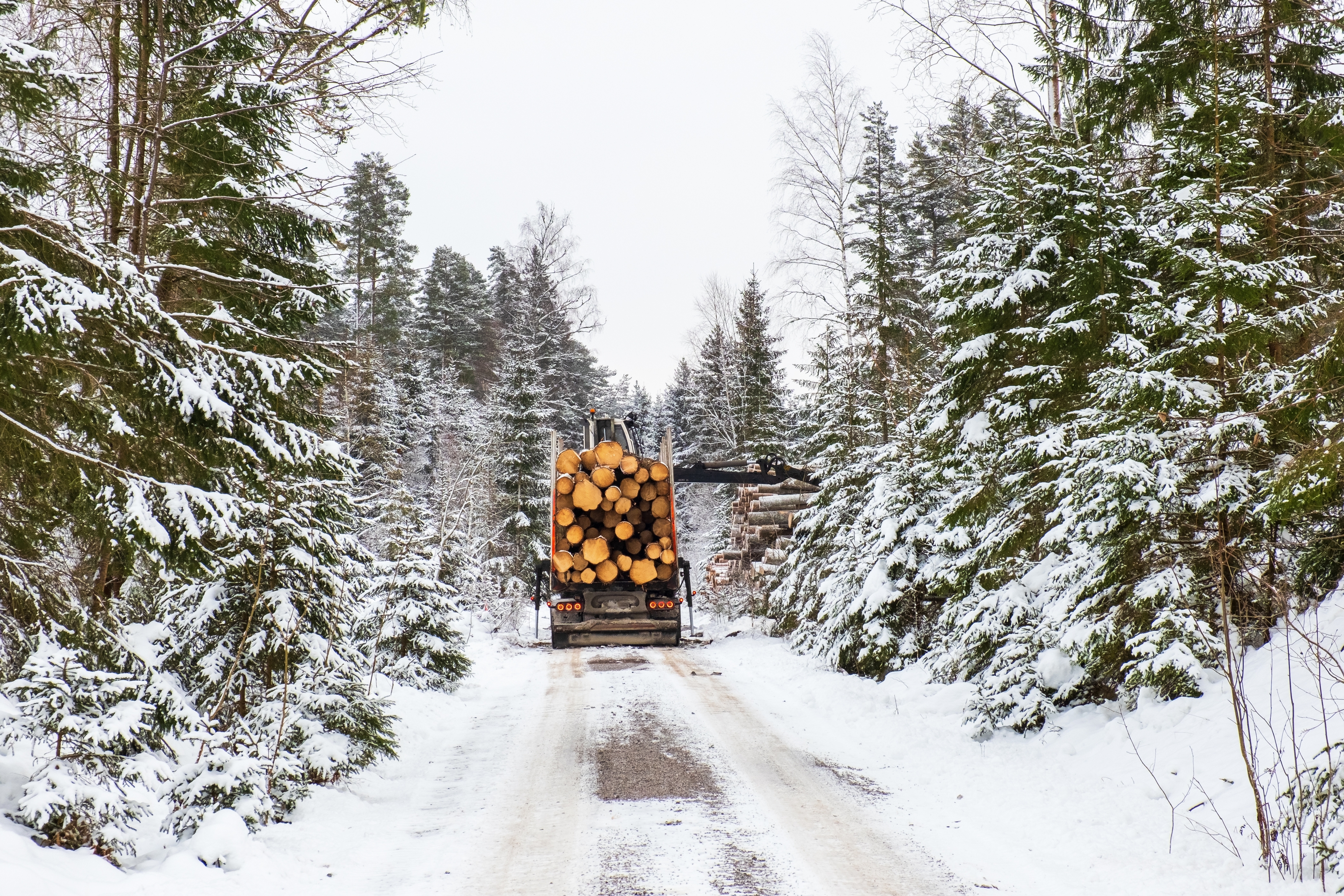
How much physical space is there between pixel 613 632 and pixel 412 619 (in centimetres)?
443

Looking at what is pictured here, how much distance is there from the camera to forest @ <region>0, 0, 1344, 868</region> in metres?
4.35

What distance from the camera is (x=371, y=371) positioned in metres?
8.05

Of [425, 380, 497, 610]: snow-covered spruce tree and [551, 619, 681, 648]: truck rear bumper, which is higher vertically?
[425, 380, 497, 610]: snow-covered spruce tree

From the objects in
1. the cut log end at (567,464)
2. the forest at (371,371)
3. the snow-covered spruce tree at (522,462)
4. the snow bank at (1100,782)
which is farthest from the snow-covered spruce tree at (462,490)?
the snow bank at (1100,782)

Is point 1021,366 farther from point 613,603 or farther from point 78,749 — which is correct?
point 78,749

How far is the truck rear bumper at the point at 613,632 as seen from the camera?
13906 mm

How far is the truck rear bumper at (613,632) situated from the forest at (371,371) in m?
3.26

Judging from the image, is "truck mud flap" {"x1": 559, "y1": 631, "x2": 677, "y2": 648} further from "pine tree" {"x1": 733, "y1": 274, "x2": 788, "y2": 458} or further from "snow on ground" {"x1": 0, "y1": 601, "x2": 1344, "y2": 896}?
"pine tree" {"x1": 733, "y1": 274, "x2": 788, "y2": 458}

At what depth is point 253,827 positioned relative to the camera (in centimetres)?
485

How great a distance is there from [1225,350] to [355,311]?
126ft

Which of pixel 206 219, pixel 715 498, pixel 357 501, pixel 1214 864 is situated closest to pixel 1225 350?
pixel 1214 864

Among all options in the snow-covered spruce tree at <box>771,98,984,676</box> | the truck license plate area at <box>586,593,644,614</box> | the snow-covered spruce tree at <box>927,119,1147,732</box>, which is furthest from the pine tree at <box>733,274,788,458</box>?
the snow-covered spruce tree at <box>927,119,1147,732</box>

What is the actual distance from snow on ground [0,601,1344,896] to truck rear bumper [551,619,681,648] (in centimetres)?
479

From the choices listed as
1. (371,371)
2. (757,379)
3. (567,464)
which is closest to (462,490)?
(757,379)
